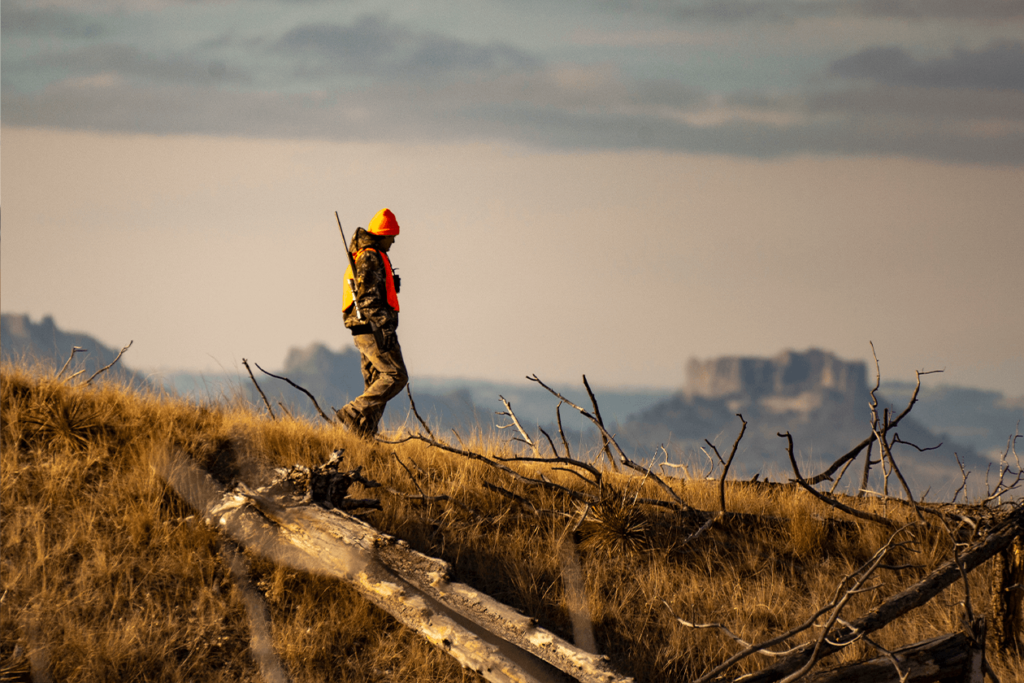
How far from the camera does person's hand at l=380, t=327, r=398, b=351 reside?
7853 mm

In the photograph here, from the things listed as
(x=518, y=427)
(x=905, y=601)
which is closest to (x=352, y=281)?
(x=518, y=427)

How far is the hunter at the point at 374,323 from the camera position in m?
7.80

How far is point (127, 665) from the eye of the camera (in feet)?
15.0

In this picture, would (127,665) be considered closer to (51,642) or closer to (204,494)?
(51,642)

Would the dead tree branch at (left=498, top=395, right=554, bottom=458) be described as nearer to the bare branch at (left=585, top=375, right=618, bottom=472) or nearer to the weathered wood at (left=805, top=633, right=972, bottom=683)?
the bare branch at (left=585, top=375, right=618, bottom=472)

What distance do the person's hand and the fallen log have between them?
254 cm

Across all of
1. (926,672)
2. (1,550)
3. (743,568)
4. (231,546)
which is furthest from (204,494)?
(926,672)

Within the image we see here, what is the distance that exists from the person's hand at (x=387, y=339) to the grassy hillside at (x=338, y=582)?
1191 mm

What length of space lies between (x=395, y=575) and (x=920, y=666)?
10.5 ft

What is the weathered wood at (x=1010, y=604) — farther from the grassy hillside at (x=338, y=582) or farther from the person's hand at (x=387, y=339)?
the person's hand at (x=387, y=339)

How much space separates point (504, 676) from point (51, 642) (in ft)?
8.69

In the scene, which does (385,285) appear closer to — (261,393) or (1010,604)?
(261,393)

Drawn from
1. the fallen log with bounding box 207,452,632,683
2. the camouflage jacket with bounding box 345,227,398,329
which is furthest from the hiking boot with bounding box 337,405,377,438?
the fallen log with bounding box 207,452,632,683

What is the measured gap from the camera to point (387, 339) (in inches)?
310
